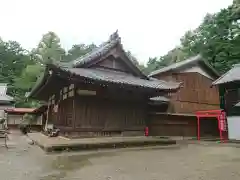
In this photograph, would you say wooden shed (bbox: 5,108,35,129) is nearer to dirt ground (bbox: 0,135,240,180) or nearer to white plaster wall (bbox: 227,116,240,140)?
white plaster wall (bbox: 227,116,240,140)

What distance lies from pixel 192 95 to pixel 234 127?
5.28 meters

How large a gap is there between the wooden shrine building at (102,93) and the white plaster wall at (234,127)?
558cm

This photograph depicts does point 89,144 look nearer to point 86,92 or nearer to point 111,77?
point 86,92

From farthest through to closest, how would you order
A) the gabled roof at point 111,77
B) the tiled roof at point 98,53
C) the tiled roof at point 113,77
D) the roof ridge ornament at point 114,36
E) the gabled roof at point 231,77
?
the gabled roof at point 231,77
the roof ridge ornament at point 114,36
the tiled roof at point 98,53
the tiled roof at point 113,77
the gabled roof at point 111,77

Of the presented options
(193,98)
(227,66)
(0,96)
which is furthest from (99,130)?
(227,66)

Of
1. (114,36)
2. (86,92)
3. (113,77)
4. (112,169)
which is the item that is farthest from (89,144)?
(114,36)

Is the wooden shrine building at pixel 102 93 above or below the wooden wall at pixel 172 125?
above

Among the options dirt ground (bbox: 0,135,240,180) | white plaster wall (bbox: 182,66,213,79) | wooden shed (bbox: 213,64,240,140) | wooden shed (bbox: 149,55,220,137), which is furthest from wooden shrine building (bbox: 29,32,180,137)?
white plaster wall (bbox: 182,66,213,79)

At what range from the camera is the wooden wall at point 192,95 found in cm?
2111

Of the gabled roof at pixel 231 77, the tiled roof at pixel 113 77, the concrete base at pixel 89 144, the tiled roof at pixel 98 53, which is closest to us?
the concrete base at pixel 89 144

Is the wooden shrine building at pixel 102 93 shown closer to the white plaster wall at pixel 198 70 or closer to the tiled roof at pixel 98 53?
the tiled roof at pixel 98 53

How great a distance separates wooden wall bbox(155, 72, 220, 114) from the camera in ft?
69.3

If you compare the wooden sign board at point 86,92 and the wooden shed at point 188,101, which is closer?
the wooden sign board at point 86,92

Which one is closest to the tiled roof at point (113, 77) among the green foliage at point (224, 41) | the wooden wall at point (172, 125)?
the wooden wall at point (172, 125)
